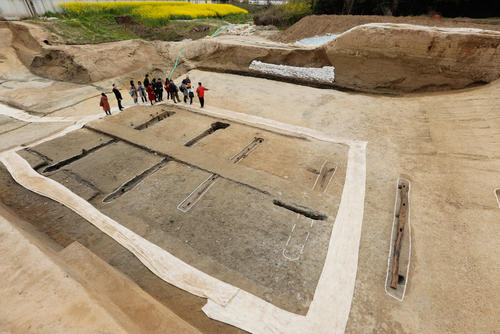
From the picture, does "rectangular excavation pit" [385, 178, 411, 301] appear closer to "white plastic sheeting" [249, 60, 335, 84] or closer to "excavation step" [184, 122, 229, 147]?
"excavation step" [184, 122, 229, 147]

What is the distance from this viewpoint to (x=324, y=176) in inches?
238

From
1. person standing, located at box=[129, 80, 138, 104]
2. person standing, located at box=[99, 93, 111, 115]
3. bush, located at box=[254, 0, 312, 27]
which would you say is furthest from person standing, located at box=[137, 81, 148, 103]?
bush, located at box=[254, 0, 312, 27]

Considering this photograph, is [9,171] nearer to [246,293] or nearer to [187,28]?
[246,293]

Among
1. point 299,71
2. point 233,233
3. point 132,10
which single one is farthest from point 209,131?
point 132,10

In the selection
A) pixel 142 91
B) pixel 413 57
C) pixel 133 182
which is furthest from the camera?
pixel 142 91

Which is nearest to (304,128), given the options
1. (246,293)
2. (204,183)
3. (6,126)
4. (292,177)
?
(292,177)

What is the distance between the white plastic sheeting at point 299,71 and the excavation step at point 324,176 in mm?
6377

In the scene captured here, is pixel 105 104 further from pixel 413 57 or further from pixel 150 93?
pixel 413 57

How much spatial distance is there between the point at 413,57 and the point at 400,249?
27.9 ft

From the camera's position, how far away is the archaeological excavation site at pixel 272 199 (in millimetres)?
3246

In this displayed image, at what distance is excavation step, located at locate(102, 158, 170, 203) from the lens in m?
5.42

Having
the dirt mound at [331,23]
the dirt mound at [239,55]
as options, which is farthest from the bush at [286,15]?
the dirt mound at [239,55]

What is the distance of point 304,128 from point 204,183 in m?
4.15

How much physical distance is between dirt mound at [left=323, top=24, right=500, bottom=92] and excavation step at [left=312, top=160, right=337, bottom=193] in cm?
626
